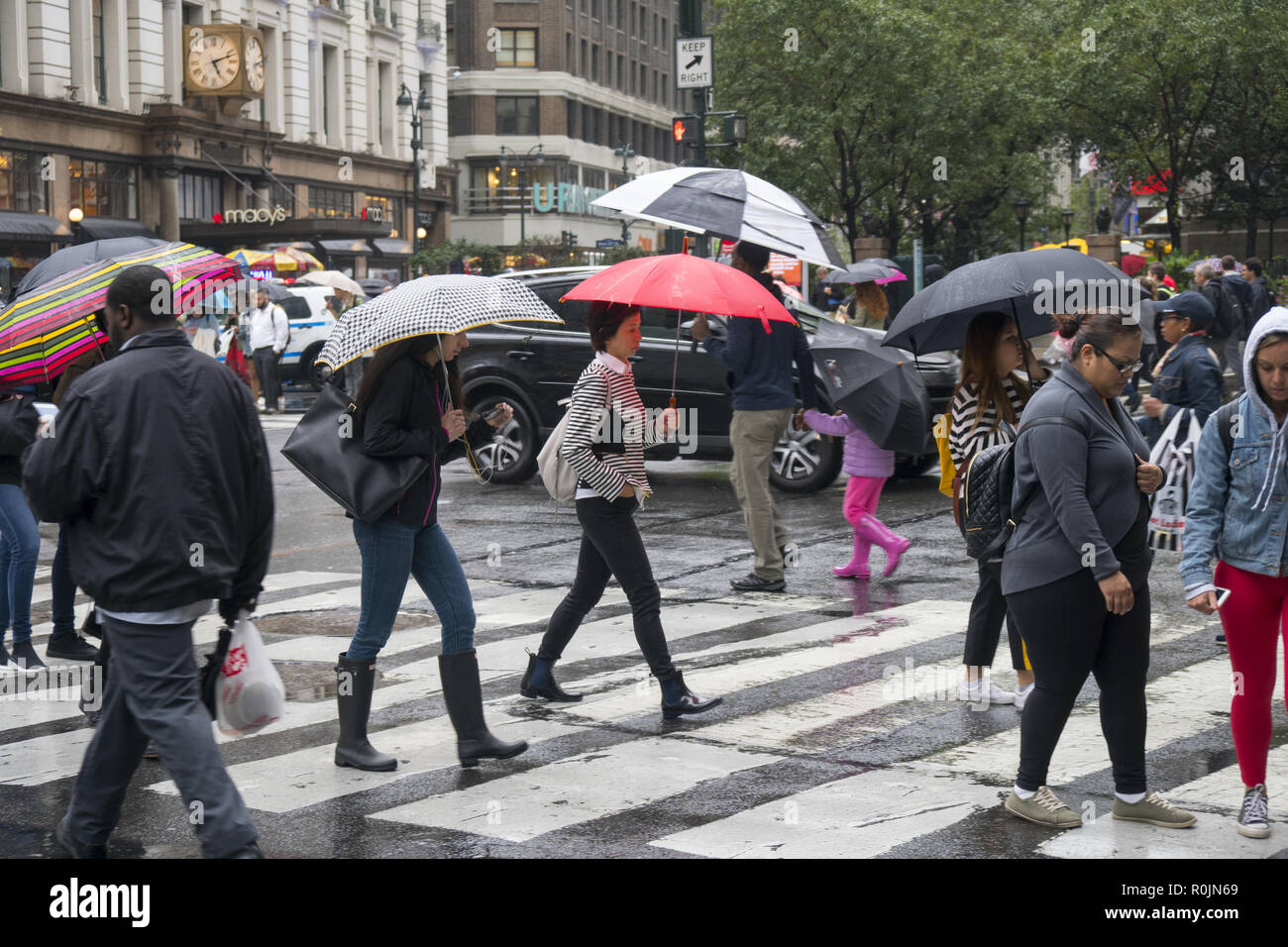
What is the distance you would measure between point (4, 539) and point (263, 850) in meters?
3.60

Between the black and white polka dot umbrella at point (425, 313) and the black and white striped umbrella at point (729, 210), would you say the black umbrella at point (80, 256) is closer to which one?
the black and white polka dot umbrella at point (425, 313)

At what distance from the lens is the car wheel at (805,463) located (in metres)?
14.4

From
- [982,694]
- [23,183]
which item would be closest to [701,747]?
[982,694]

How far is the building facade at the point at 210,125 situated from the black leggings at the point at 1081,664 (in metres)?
33.1

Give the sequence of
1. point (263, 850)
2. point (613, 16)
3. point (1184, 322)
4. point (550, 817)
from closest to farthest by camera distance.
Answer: point (263, 850)
point (550, 817)
point (1184, 322)
point (613, 16)

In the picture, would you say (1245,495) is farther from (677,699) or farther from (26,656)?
(26,656)

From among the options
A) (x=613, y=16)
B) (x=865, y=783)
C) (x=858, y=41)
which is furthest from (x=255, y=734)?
(x=613, y=16)

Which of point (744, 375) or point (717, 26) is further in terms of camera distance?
point (717, 26)

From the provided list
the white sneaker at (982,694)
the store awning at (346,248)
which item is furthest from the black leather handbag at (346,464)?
the store awning at (346,248)

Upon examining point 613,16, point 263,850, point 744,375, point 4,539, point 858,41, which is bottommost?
point 263,850

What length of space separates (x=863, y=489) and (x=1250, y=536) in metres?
5.18

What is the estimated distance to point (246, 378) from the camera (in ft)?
85.9

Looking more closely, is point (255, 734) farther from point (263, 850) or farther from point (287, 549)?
point (287, 549)

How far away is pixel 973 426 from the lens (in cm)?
722
